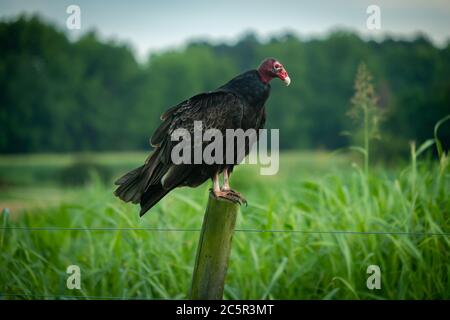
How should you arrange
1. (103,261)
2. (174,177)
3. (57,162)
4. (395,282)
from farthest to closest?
(57,162) < (103,261) < (395,282) < (174,177)

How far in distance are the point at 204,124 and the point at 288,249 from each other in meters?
1.13

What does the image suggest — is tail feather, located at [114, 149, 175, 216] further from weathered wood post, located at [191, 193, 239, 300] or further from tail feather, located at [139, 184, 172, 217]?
weathered wood post, located at [191, 193, 239, 300]

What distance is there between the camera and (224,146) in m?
1.82

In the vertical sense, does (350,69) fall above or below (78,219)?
above

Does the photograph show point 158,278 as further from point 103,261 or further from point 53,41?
point 53,41

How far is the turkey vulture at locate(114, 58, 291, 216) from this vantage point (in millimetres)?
1744

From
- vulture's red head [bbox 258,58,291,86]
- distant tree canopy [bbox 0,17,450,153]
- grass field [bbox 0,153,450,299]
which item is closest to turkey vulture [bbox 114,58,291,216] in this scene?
vulture's red head [bbox 258,58,291,86]

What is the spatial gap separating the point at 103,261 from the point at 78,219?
63 centimetres

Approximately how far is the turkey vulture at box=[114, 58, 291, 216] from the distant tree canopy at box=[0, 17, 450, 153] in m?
1.74

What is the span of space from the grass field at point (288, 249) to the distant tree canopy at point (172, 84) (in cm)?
64

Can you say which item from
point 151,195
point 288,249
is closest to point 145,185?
point 151,195
